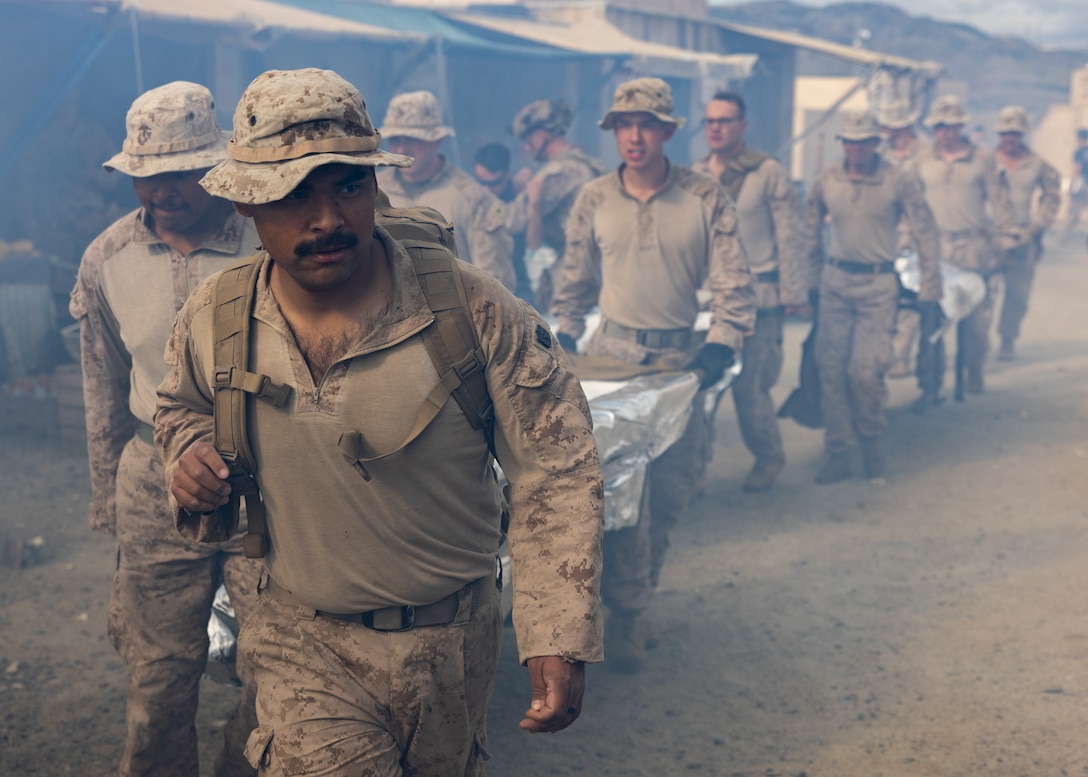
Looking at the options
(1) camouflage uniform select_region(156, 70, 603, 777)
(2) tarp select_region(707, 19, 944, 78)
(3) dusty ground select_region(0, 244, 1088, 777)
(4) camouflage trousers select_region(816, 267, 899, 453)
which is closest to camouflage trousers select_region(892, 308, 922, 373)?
(4) camouflage trousers select_region(816, 267, 899, 453)

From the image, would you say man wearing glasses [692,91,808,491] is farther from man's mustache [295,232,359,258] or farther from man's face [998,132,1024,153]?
man's mustache [295,232,359,258]

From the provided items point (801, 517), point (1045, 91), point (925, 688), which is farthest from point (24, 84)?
A: point (1045, 91)

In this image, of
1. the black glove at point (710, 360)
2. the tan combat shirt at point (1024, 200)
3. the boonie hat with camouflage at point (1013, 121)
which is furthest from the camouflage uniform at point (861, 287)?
the boonie hat with camouflage at point (1013, 121)

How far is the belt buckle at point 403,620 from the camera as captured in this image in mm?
2447

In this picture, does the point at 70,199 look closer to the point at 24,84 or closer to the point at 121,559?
the point at 24,84

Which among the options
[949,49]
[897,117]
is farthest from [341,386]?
[949,49]

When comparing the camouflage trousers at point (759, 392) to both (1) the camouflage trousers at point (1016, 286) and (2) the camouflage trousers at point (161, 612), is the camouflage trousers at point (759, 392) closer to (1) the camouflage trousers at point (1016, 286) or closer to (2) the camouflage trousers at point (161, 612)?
(2) the camouflage trousers at point (161, 612)

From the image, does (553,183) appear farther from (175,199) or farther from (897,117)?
(175,199)

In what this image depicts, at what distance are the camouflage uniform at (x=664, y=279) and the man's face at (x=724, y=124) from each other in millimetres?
1804

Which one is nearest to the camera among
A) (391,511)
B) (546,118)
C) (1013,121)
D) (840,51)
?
(391,511)

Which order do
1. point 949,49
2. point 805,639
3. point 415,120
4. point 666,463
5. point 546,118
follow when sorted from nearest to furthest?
point 805,639
point 666,463
point 415,120
point 546,118
point 949,49

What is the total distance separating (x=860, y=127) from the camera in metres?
8.26

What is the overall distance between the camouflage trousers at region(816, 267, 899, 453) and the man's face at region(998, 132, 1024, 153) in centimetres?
444

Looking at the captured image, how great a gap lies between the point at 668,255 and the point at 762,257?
1967 mm
